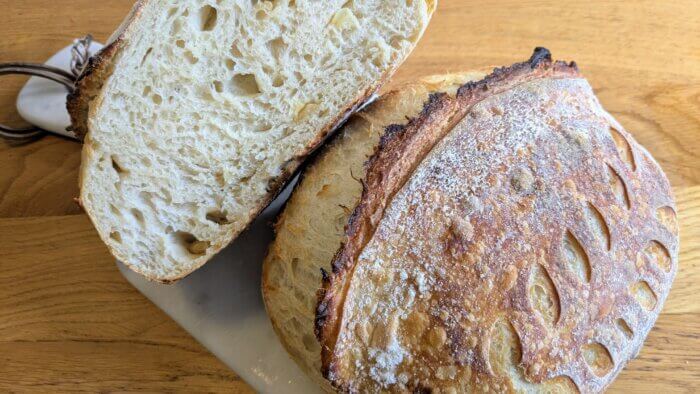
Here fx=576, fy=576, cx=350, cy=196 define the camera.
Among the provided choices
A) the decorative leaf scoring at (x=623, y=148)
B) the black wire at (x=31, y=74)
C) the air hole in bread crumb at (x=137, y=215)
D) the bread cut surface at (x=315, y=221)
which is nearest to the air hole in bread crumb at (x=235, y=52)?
the bread cut surface at (x=315, y=221)

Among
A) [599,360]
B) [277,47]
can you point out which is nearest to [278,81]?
[277,47]

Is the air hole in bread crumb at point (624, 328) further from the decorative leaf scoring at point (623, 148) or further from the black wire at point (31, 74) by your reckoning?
the black wire at point (31, 74)

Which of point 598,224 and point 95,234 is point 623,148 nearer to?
point 598,224

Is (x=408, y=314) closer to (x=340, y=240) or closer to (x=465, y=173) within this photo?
(x=340, y=240)

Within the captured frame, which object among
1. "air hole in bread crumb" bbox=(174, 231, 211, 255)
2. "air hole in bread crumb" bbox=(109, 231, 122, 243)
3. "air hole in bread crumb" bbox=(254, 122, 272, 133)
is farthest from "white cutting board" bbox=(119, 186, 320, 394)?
"air hole in bread crumb" bbox=(254, 122, 272, 133)

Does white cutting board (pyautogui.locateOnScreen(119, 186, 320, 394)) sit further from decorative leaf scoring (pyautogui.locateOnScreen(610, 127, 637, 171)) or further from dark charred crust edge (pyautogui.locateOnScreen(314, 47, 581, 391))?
decorative leaf scoring (pyautogui.locateOnScreen(610, 127, 637, 171))

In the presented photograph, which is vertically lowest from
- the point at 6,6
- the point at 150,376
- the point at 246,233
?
the point at 150,376

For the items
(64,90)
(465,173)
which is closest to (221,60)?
(465,173)
